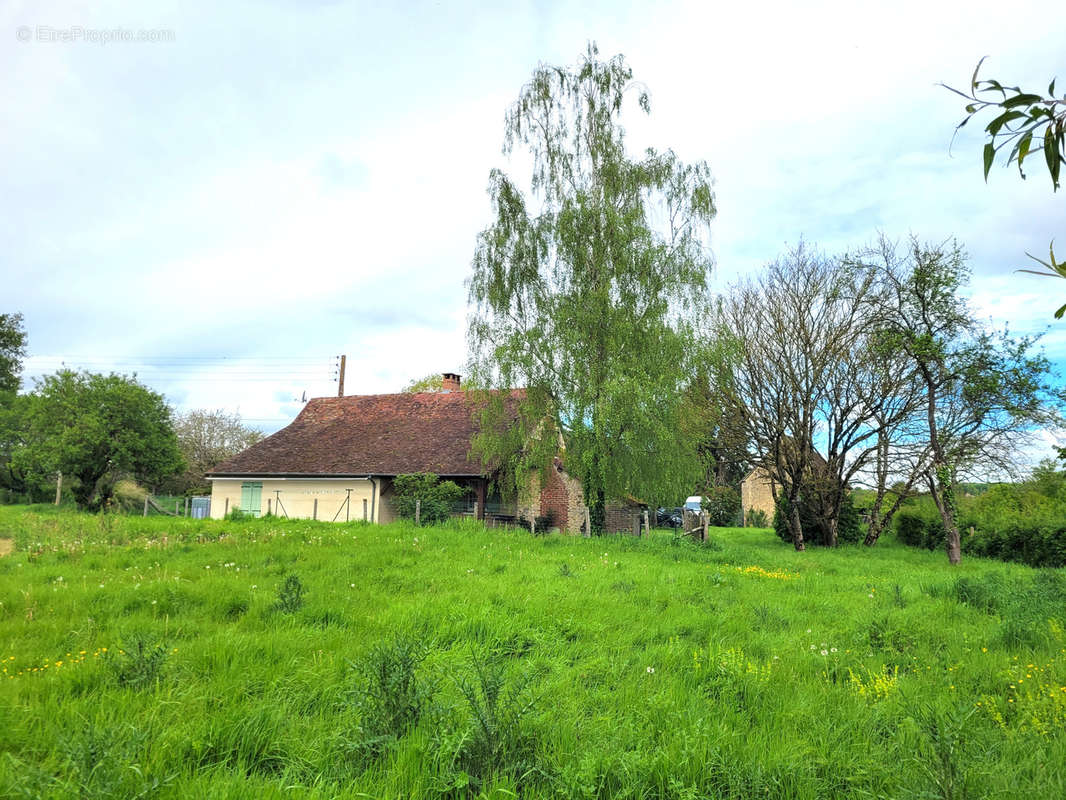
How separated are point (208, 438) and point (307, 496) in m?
26.7

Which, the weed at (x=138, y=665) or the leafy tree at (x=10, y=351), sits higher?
the leafy tree at (x=10, y=351)

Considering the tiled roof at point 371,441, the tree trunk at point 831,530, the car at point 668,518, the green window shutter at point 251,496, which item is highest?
the tiled roof at point 371,441

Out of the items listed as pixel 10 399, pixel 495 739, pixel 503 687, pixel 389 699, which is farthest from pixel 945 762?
pixel 10 399

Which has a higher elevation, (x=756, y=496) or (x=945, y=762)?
(x=945, y=762)

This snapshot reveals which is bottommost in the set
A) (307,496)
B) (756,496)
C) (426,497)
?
(756,496)

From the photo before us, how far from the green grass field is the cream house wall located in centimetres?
1541

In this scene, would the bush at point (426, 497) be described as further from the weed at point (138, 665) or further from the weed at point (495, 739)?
the weed at point (495, 739)

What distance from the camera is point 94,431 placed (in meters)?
27.4

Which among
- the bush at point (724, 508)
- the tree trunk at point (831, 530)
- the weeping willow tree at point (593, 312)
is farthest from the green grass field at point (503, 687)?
the bush at point (724, 508)

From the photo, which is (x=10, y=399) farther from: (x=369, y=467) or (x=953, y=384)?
(x=953, y=384)

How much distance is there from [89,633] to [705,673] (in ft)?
17.6

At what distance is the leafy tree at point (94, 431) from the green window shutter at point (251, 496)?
20.0 feet

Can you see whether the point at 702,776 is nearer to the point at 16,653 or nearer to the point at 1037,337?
the point at 16,653

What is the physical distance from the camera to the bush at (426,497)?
1900 centimetres
